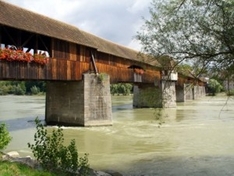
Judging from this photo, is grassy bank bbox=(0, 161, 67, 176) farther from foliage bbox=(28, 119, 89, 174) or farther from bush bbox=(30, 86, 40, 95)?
bush bbox=(30, 86, 40, 95)

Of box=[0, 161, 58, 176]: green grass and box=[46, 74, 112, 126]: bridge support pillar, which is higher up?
box=[46, 74, 112, 126]: bridge support pillar

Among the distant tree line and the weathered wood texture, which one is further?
the distant tree line

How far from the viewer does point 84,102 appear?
1658 centimetres

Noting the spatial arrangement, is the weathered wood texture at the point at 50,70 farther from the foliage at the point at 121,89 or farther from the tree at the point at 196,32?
the foliage at the point at 121,89

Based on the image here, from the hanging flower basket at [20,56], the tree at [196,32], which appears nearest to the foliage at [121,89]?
the hanging flower basket at [20,56]

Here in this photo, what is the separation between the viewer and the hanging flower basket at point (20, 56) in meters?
12.6

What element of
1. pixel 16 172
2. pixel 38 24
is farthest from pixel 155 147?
pixel 16 172

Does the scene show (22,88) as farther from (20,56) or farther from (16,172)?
(16,172)

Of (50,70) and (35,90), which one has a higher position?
(35,90)

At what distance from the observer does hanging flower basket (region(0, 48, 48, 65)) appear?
12594 millimetres

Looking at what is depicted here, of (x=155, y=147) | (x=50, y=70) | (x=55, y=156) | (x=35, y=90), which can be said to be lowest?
(x=155, y=147)

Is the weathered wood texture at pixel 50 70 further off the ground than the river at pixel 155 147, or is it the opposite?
the weathered wood texture at pixel 50 70

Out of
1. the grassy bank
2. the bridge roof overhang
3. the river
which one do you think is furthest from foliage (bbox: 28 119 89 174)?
the bridge roof overhang

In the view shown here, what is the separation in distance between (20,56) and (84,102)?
14.6ft
